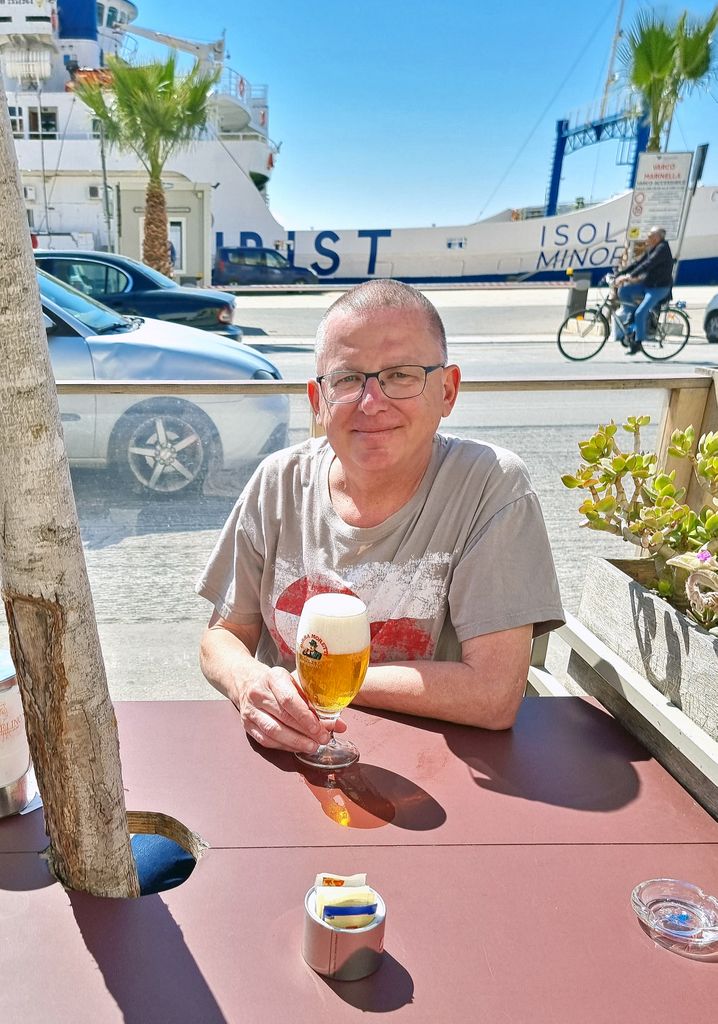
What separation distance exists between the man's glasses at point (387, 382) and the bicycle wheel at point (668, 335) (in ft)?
35.6

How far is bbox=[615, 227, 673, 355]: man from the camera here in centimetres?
1041

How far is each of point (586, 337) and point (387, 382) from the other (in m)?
10.4

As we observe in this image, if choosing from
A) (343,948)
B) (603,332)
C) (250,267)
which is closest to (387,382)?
(343,948)

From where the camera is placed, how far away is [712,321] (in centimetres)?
1309

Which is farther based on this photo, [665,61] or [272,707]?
[665,61]

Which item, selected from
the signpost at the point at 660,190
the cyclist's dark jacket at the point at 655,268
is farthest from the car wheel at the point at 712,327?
the cyclist's dark jacket at the point at 655,268

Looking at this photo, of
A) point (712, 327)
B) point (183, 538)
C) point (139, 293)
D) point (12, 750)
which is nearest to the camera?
point (12, 750)

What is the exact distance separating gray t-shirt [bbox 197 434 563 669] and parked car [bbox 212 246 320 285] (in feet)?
80.3

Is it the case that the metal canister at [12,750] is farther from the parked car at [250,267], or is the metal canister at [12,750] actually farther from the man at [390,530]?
the parked car at [250,267]

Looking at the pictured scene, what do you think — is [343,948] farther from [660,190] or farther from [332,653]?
[660,190]

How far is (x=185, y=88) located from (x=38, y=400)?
75.3 ft

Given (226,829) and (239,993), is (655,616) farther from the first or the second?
(239,993)

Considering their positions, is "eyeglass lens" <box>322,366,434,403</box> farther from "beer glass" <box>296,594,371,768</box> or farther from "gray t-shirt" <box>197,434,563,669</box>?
"beer glass" <box>296,594,371,768</box>

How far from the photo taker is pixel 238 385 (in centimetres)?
239
